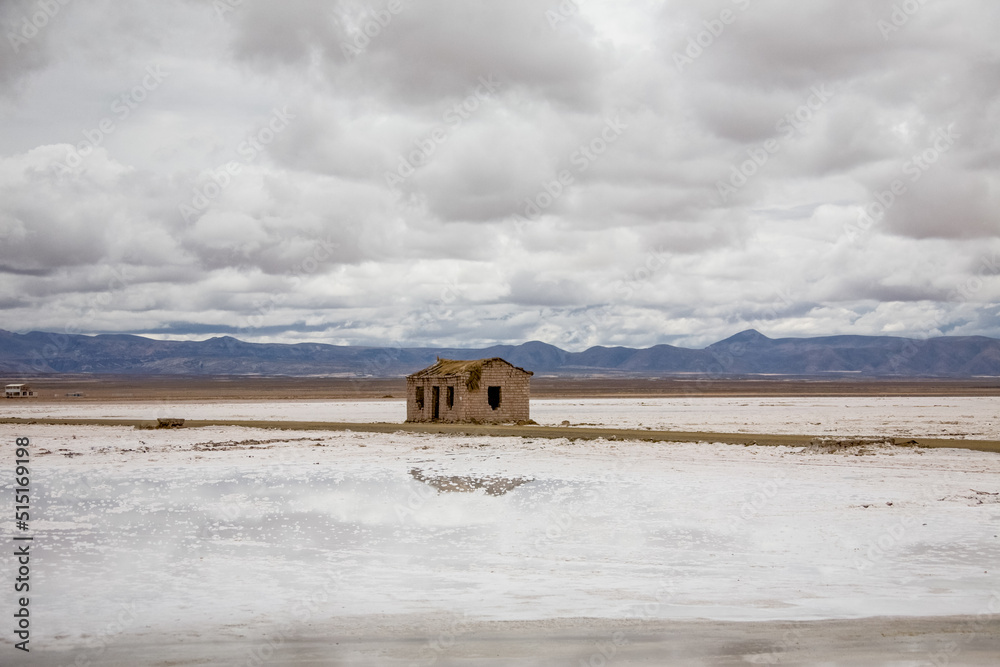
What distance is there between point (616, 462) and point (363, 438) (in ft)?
39.1

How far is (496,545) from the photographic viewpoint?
472 inches

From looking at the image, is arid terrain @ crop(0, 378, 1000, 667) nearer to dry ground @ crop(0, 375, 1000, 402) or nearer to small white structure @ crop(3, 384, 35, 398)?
dry ground @ crop(0, 375, 1000, 402)

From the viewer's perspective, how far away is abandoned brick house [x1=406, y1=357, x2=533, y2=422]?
34875 mm

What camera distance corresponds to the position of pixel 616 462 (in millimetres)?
22438

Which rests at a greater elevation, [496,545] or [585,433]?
[585,433]

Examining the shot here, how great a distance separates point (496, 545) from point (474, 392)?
905 inches

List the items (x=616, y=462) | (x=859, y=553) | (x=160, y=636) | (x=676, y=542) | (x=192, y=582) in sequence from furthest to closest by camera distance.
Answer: (x=616, y=462) < (x=676, y=542) < (x=859, y=553) < (x=192, y=582) < (x=160, y=636)

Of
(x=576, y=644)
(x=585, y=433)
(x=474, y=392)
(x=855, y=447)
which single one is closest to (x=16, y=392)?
(x=474, y=392)

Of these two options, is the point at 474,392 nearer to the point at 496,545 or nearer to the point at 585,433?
the point at 585,433

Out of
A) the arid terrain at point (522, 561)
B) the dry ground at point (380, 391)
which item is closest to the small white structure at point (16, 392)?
the dry ground at point (380, 391)

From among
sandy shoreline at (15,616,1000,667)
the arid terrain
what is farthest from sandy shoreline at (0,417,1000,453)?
sandy shoreline at (15,616,1000,667)

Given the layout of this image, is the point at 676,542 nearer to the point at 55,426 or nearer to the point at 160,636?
the point at 160,636

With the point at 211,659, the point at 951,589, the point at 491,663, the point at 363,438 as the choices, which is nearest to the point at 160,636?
the point at 211,659

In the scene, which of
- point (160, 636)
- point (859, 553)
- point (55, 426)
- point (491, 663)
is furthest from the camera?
point (55, 426)
